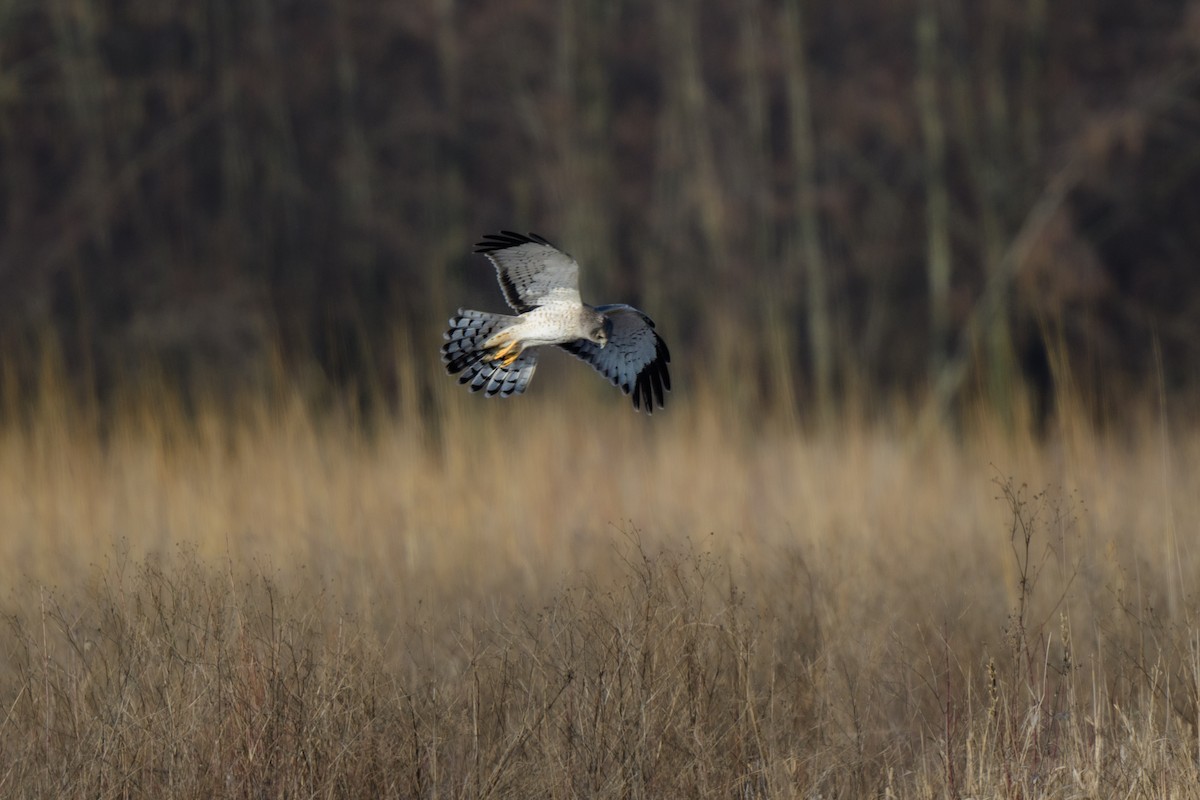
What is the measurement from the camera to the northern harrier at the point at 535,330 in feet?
15.6

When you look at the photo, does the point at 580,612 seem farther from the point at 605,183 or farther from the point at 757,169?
the point at 757,169

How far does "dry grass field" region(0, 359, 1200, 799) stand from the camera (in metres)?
3.33

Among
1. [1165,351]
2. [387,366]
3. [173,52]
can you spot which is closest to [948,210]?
[1165,351]

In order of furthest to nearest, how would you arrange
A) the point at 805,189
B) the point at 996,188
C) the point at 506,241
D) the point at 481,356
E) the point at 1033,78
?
the point at 805,189 → the point at 1033,78 → the point at 996,188 → the point at 481,356 → the point at 506,241

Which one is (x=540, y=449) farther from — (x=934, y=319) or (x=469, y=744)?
(x=934, y=319)

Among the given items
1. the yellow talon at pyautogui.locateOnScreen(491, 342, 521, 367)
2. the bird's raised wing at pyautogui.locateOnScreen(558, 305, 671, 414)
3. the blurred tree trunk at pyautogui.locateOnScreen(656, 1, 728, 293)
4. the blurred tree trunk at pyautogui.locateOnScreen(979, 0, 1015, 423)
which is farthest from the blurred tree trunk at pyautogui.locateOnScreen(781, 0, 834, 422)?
the yellow talon at pyautogui.locateOnScreen(491, 342, 521, 367)

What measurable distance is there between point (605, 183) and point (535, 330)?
23.5ft

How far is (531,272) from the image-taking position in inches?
189

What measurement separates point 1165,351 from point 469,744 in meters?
9.51

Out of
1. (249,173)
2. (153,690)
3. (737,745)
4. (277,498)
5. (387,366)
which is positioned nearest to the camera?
(153,690)

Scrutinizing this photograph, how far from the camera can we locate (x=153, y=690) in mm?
3336

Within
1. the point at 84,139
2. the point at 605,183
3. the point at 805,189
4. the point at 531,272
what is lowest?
the point at 531,272

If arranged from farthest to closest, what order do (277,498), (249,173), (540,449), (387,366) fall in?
(249,173) → (387,366) → (540,449) → (277,498)

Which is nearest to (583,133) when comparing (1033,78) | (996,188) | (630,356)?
(996,188)
